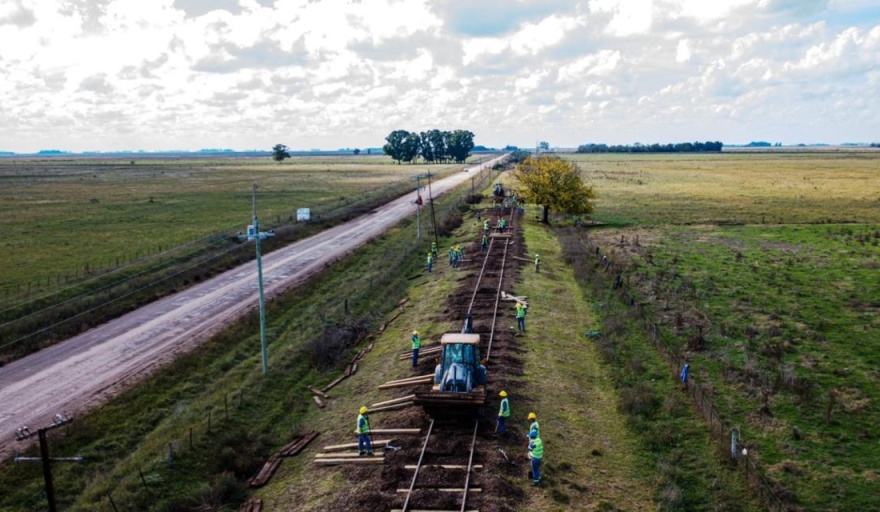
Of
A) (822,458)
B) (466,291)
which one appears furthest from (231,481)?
(466,291)

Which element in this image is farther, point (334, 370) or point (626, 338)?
point (626, 338)

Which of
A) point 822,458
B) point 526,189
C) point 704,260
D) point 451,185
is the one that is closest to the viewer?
point 822,458

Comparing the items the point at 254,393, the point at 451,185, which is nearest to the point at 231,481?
the point at 254,393

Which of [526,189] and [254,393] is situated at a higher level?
[526,189]

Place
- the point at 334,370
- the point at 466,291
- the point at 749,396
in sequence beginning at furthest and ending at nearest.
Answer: the point at 466,291 < the point at 334,370 < the point at 749,396

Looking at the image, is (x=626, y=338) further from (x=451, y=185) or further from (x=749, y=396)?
(x=451, y=185)

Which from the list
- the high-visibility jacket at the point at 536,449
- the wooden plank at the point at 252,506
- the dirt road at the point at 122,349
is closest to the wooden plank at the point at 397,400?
the wooden plank at the point at 252,506

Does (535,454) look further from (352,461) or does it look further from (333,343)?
(333,343)
